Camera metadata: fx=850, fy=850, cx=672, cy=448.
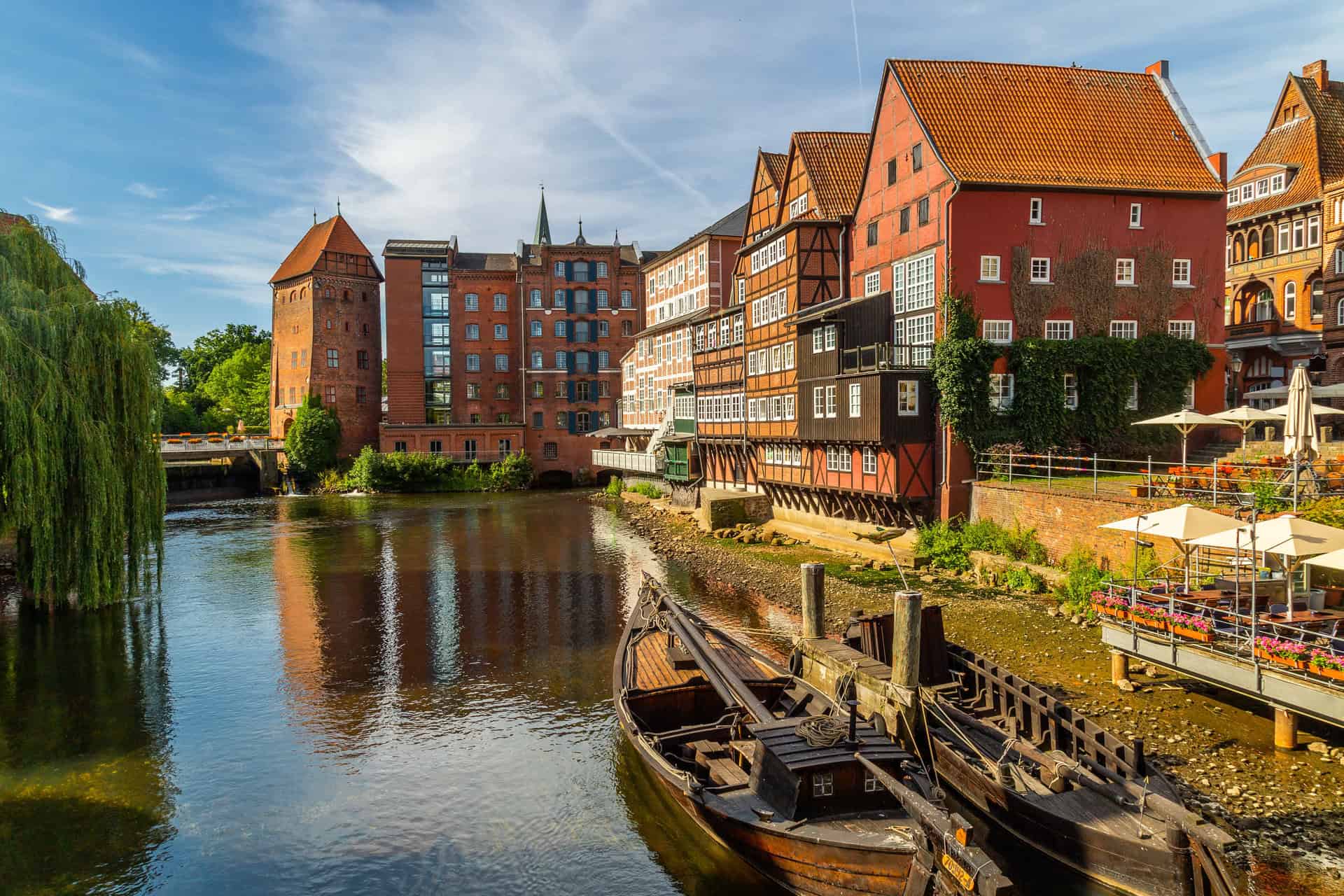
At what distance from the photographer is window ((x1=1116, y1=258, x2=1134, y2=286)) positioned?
94.5 ft

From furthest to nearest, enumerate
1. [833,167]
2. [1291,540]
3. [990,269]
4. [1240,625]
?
[833,167]
[990,269]
[1240,625]
[1291,540]

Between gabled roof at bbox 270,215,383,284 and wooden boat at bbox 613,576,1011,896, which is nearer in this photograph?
wooden boat at bbox 613,576,1011,896

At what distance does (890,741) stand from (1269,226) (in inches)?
1496

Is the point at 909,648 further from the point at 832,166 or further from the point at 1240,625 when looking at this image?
the point at 832,166

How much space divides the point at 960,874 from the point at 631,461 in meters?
47.0

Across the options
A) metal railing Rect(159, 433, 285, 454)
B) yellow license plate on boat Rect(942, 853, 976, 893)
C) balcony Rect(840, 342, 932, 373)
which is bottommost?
yellow license plate on boat Rect(942, 853, 976, 893)

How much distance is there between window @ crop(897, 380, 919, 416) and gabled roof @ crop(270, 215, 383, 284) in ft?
182

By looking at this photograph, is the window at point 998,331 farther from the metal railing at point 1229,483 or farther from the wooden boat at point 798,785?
the wooden boat at point 798,785

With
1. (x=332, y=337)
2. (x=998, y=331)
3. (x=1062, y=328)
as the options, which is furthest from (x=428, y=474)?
(x=1062, y=328)

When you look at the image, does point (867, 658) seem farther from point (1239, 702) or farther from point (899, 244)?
point (899, 244)

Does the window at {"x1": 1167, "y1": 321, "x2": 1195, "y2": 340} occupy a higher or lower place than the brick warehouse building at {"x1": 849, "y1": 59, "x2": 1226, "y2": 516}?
lower

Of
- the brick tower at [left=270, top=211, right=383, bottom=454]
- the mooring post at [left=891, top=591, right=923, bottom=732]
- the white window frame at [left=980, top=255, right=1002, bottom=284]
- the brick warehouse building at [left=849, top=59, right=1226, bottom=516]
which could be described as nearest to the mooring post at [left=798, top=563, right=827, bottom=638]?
the mooring post at [left=891, top=591, right=923, bottom=732]

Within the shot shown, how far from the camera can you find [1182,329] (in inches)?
1152

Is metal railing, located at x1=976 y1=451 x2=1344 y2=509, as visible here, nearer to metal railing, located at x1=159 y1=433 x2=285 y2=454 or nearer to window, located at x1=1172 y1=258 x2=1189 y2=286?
window, located at x1=1172 y1=258 x2=1189 y2=286
